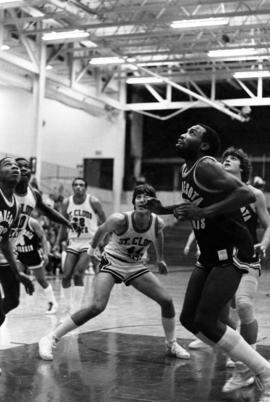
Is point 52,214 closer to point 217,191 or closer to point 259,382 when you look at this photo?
point 217,191

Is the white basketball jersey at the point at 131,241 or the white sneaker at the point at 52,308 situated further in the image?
the white sneaker at the point at 52,308

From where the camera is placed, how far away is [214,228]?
193 inches

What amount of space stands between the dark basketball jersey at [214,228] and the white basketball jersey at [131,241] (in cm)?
143

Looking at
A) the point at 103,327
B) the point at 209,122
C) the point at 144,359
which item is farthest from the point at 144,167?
the point at 144,359

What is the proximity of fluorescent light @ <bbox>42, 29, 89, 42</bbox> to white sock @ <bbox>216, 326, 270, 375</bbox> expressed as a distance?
16.7 metres

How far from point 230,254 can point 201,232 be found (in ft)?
0.93

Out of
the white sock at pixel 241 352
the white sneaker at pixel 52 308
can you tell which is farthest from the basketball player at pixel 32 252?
the white sock at pixel 241 352

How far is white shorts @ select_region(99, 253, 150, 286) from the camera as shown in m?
6.30

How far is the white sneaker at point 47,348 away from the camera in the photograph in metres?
5.91

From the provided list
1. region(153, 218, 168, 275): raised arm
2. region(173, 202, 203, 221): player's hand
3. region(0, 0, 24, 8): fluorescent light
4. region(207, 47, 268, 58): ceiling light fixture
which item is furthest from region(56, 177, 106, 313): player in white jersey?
region(207, 47, 268, 58): ceiling light fixture

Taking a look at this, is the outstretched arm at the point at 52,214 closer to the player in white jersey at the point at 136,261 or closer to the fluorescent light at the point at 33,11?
the player in white jersey at the point at 136,261

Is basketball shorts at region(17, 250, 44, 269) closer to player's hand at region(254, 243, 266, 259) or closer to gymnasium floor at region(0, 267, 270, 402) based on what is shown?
gymnasium floor at region(0, 267, 270, 402)

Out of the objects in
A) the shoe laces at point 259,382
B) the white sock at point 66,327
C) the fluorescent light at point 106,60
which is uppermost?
the fluorescent light at point 106,60

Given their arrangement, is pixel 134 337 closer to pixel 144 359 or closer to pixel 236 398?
pixel 144 359
